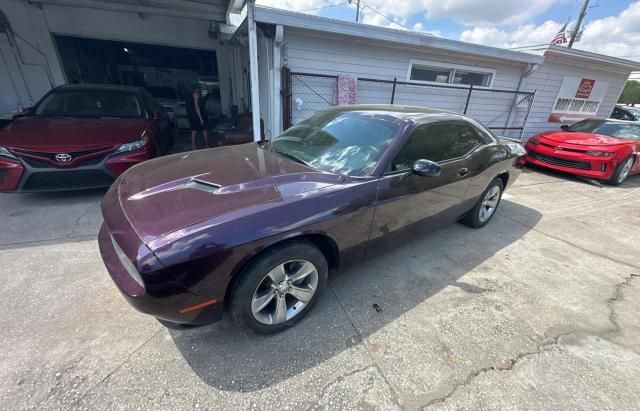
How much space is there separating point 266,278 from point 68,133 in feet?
12.1

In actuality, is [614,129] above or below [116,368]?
above

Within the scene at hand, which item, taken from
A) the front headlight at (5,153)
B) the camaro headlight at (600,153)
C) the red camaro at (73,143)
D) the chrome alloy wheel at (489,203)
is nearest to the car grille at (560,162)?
the camaro headlight at (600,153)

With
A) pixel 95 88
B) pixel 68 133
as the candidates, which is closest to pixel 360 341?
pixel 68 133

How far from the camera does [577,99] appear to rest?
934cm

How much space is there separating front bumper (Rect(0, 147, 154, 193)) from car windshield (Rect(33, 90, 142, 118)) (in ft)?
4.28

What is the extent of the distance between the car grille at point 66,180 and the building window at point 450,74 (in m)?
6.59

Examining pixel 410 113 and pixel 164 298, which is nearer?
pixel 164 298

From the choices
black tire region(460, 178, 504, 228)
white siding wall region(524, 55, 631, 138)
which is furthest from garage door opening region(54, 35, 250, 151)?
white siding wall region(524, 55, 631, 138)

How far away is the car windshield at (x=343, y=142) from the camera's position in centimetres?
220

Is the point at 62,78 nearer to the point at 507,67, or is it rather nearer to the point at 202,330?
the point at 202,330

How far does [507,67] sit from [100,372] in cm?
1011

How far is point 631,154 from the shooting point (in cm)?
576

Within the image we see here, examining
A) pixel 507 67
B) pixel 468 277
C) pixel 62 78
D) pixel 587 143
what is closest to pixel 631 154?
pixel 587 143

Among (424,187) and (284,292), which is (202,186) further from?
(424,187)
